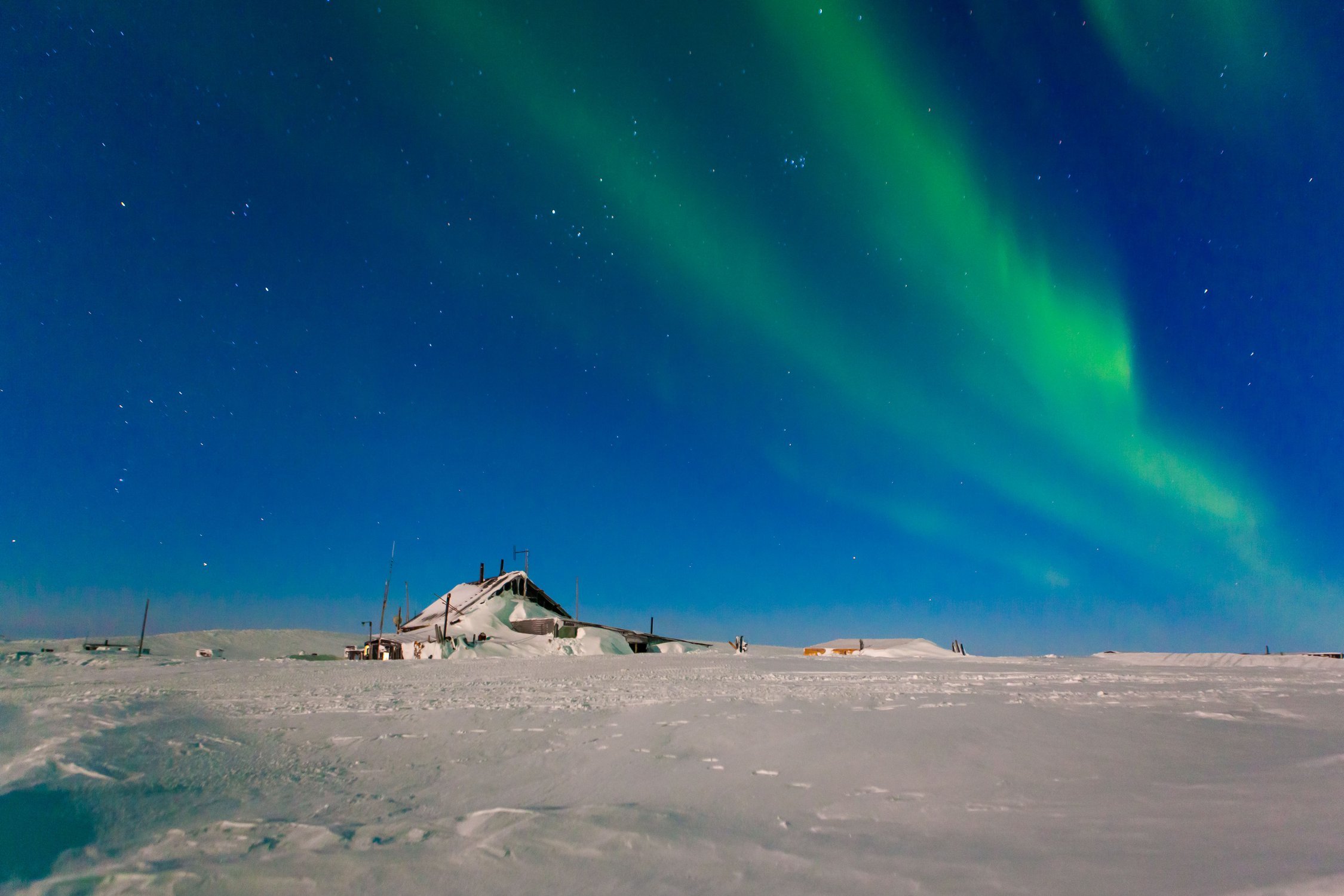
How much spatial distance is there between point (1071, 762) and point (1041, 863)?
107 inches

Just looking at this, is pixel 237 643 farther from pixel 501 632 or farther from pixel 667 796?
pixel 667 796

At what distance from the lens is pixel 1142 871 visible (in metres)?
2.98

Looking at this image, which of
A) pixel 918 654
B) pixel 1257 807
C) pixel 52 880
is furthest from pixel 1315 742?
pixel 918 654

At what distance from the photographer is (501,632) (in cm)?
4184

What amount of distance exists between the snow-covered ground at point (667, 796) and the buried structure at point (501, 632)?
26193 mm

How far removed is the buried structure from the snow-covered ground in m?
26.2

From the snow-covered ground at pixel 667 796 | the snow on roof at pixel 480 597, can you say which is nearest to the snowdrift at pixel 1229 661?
the snow-covered ground at pixel 667 796

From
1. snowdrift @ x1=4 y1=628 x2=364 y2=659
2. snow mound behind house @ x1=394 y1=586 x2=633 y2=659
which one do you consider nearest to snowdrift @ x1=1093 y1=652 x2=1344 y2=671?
snow mound behind house @ x1=394 y1=586 x2=633 y2=659

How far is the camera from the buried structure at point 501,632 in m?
35.0

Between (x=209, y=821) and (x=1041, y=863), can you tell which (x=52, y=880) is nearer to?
(x=209, y=821)

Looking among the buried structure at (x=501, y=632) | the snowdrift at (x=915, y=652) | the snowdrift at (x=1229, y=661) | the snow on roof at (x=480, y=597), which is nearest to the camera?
the snowdrift at (x=1229, y=661)

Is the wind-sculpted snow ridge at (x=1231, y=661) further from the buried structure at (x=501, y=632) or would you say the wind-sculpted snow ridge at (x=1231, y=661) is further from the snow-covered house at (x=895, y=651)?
the buried structure at (x=501, y=632)

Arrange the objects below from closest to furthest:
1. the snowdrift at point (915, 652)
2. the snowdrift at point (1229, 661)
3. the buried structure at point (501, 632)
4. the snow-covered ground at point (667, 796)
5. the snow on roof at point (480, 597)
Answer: the snow-covered ground at point (667, 796), the snowdrift at point (1229, 661), the snowdrift at point (915, 652), the buried structure at point (501, 632), the snow on roof at point (480, 597)

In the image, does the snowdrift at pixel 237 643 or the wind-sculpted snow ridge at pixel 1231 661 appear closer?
the wind-sculpted snow ridge at pixel 1231 661
